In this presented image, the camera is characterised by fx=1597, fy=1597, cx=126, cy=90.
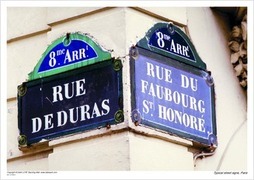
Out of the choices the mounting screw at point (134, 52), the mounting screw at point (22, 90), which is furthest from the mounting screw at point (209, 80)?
the mounting screw at point (22, 90)

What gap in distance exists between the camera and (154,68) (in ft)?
23.0

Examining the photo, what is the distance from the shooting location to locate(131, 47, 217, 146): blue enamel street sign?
22.7 ft

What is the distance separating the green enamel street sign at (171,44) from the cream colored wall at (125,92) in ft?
0.13

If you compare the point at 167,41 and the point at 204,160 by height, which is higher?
the point at 167,41

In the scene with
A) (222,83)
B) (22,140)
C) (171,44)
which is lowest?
(22,140)

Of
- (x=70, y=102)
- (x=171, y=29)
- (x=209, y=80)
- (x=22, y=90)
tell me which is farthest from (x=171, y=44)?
(x=22, y=90)

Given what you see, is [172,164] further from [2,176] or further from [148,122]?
[2,176]

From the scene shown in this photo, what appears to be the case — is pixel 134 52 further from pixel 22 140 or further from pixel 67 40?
pixel 22 140

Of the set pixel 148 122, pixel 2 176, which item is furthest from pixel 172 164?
pixel 2 176

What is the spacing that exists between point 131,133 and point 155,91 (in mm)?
262

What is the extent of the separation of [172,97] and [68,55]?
1.64 feet

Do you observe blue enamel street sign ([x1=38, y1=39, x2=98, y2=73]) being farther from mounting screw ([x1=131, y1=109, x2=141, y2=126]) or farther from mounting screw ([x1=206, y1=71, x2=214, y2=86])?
mounting screw ([x1=206, y1=71, x2=214, y2=86])

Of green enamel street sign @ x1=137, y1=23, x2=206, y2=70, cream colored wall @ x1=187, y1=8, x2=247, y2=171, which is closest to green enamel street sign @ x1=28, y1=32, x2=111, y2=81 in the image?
green enamel street sign @ x1=137, y1=23, x2=206, y2=70

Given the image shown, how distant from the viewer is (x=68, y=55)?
709 cm
